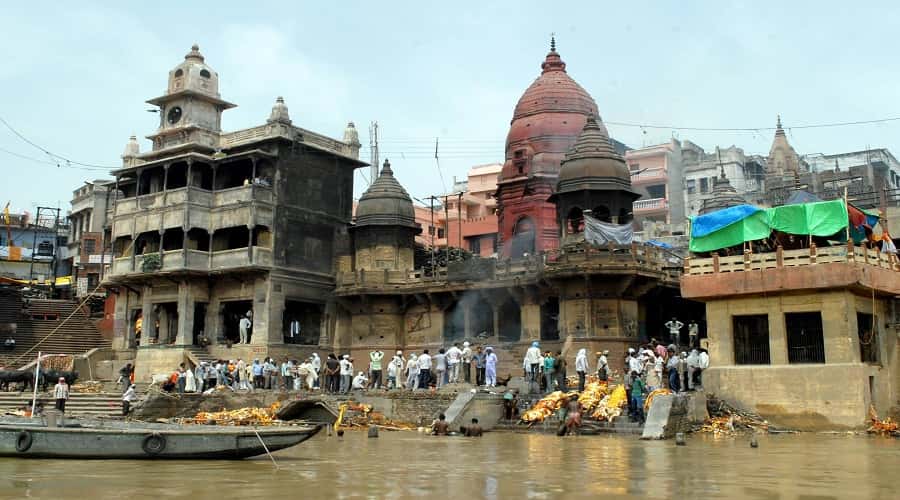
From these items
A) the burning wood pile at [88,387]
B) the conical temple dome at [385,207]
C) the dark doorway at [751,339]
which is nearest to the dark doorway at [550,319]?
the conical temple dome at [385,207]

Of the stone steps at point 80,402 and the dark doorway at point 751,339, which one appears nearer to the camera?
the dark doorway at point 751,339

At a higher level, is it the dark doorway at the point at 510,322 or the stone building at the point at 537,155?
the stone building at the point at 537,155

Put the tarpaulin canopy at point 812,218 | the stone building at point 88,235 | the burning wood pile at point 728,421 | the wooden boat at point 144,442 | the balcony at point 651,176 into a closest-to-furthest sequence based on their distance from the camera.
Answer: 1. the wooden boat at point 144,442
2. the burning wood pile at point 728,421
3. the tarpaulin canopy at point 812,218
4. the stone building at point 88,235
5. the balcony at point 651,176

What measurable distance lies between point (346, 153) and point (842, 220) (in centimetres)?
2221

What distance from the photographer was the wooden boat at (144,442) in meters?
13.8

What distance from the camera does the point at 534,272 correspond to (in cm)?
3022

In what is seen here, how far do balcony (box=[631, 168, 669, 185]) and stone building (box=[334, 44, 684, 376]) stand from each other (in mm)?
18700

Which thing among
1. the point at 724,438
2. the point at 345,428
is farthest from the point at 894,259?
the point at 345,428

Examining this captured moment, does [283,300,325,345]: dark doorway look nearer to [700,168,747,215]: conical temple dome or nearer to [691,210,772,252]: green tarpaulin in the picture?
[700,168,747,215]: conical temple dome

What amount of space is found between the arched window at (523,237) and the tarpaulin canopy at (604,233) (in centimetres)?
733

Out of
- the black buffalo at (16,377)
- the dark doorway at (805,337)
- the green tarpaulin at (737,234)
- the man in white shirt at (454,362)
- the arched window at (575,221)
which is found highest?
the arched window at (575,221)

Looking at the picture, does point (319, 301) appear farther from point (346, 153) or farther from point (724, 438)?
point (724, 438)

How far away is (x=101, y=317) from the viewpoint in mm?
44312

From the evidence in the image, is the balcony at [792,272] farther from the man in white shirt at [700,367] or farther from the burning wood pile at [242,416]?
the burning wood pile at [242,416]
